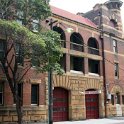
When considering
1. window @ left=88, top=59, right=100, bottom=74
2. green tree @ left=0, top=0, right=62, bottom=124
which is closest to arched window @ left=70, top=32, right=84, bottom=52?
window @ left=88, top=59, right=100, bottom=74

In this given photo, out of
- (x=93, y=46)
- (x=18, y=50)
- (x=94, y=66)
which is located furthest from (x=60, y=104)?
(x=18, y=50)

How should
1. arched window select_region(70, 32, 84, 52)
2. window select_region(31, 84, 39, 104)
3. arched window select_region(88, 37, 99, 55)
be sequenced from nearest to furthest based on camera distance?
window select_region(31, 84, 39, 104)
arched window select_region(70, 32, 84, 52)
arched window select_region(88, 37, 99, 55)

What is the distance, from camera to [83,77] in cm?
3359

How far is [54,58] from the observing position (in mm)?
22047

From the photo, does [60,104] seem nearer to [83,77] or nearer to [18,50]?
[83,77]

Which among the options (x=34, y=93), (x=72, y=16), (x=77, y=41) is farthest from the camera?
(x=72, y=16)

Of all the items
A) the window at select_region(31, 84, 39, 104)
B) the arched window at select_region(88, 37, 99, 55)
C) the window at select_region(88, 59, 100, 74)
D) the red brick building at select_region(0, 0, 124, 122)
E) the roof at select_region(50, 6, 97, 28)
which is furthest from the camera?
the window at select_region(88, 59, 100, 74)

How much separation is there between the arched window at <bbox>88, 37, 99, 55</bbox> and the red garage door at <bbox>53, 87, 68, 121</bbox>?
19.7ft

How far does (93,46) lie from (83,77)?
194 inches

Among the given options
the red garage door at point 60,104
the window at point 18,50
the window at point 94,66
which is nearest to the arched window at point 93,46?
the window at point 94,66

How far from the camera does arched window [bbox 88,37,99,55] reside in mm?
35625

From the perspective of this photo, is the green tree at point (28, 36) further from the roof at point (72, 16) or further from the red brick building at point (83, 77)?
the roof at point (72, 16)

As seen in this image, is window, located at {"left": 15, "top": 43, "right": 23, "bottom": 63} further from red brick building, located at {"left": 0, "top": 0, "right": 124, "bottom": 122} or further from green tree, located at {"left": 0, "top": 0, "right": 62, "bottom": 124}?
red brick building, located at {"left": 0, "top": 0, "right": 124, "bottom": 122}

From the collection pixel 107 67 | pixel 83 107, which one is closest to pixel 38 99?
pixel 83 107
